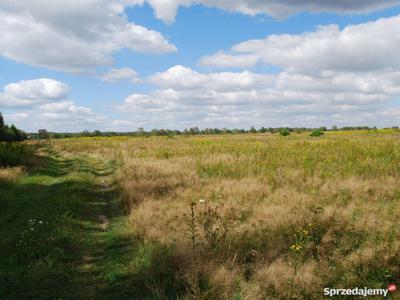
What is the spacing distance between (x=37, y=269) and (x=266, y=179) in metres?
8.41

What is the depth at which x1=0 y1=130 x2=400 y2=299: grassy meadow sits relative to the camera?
4.79m

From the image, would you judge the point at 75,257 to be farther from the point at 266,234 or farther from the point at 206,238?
the point at 266,234

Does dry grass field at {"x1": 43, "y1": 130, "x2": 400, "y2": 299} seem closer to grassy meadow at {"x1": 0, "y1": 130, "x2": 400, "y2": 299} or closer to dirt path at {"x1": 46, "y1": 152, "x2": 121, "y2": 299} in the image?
grassy meadow at {"x1": 0, "y1": 130, "x2": 400, "y2": 299}

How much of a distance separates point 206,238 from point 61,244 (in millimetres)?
2996

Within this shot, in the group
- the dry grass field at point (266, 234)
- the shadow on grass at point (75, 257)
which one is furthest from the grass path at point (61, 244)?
the dry grass field at point (266, 234)

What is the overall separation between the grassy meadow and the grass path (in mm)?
25

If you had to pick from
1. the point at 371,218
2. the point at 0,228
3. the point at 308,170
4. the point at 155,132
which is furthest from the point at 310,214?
the point at 155,132

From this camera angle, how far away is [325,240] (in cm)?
601

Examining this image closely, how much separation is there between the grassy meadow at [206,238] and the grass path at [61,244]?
0.02 m

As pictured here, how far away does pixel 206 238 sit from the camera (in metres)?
6.12

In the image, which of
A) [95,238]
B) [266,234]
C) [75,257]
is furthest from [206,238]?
[95,238]

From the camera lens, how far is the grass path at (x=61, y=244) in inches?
198

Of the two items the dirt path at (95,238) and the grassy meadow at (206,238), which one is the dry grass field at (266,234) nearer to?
the grassy meadow at (206,238)

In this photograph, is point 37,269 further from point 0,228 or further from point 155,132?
point 155,132
